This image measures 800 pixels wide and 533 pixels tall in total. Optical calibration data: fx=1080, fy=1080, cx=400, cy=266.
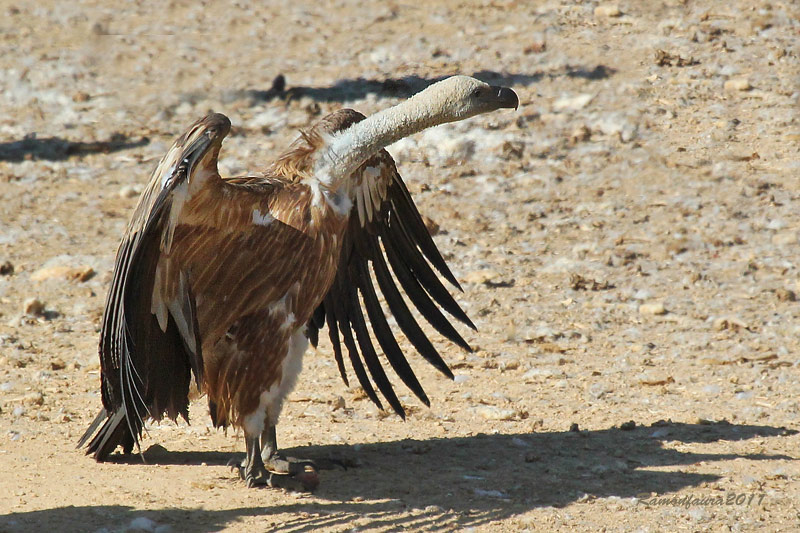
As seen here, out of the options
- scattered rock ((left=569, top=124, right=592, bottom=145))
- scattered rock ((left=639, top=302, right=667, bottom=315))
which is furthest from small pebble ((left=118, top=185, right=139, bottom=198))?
scattered rock ((left=639, top=302, right=667, bottom=315))

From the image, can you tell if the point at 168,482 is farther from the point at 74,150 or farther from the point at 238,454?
the point at 74,150

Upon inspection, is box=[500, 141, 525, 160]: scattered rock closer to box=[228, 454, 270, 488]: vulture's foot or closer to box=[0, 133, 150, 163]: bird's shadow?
box=[0, 133, 150, 163]: bird's shadow

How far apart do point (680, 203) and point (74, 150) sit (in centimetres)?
523

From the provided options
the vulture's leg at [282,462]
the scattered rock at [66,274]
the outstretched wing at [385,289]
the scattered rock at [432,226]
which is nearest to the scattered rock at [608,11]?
the scattered rock at [432,226]

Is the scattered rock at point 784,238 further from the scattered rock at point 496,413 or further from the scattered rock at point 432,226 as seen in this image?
the scattered rock at point 496,413

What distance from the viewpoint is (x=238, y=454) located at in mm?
4965

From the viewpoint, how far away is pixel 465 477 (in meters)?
4.73

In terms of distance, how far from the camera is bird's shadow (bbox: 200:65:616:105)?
10.2 metres

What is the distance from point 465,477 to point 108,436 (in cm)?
156

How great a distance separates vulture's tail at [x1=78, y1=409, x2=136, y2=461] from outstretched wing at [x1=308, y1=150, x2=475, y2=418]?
3.28ft

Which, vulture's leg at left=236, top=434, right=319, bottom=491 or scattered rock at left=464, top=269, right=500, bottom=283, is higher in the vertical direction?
scattered rock at left=464, top=269, right=500, bottom=283

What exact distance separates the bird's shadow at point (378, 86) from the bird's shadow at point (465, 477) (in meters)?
5.56

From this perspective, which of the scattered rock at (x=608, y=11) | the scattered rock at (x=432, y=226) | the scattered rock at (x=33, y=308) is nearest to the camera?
the scattered rock at (x=33, y=308)

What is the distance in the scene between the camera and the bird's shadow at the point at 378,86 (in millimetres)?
10242
